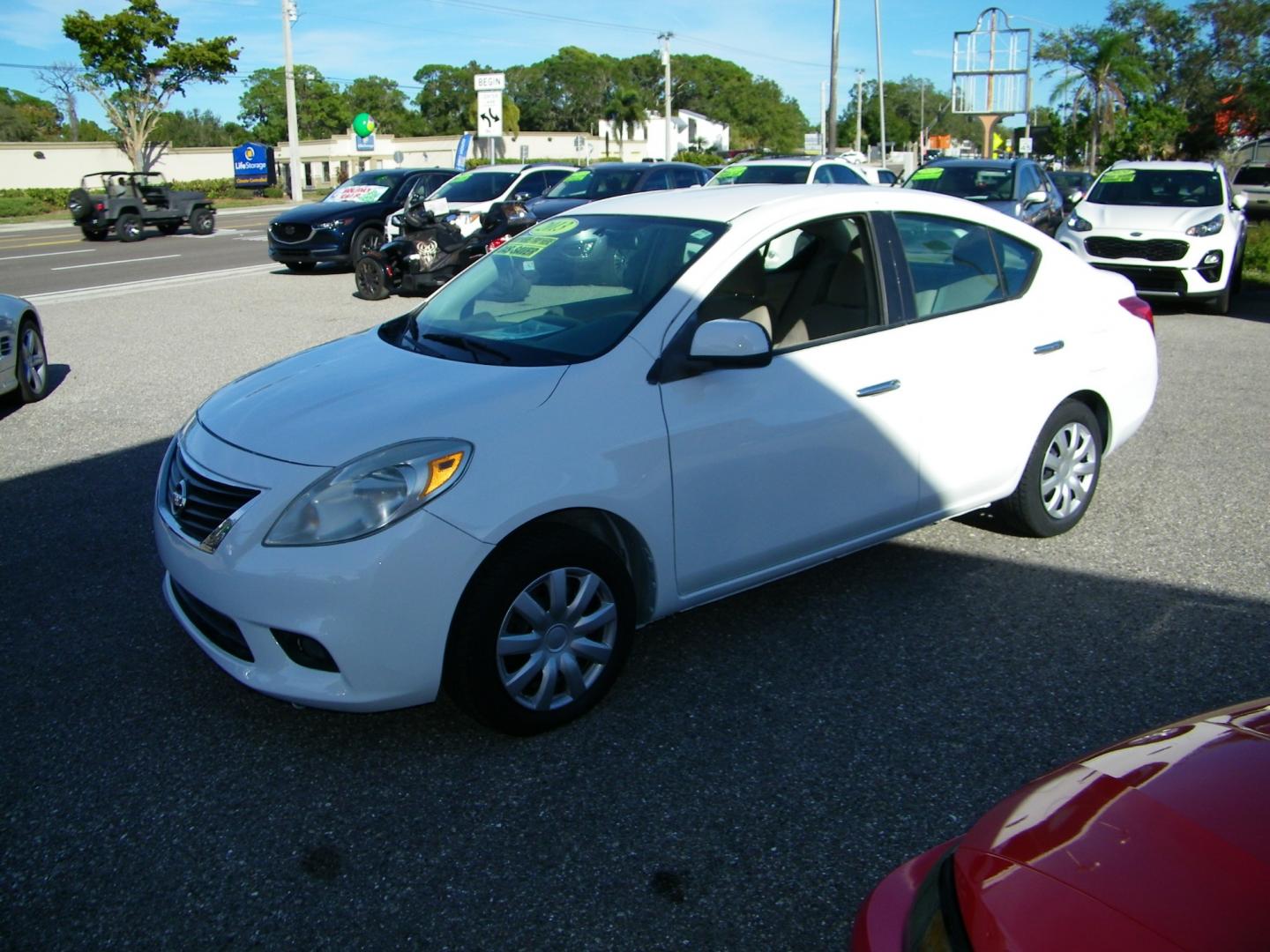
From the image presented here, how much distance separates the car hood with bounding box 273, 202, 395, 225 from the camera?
57.5 feet

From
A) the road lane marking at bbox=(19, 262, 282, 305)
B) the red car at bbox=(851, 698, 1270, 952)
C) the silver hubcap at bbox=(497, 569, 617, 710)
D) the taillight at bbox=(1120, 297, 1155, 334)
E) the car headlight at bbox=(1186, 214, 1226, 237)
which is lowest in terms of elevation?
the silver hubcap at bbox=(497, 569, 617, 710)

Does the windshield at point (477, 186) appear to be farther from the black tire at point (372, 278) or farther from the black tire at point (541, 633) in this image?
the black tire at point (541, 633)

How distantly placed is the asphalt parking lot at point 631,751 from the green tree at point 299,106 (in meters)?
101

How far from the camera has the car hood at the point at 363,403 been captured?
3.32 metres

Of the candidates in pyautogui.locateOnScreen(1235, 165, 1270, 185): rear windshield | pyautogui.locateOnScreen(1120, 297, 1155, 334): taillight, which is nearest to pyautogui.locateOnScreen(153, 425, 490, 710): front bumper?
pyautogui.locateOnScreen(1120, 297, 1155, 334): taillight

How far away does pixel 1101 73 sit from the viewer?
43438mm

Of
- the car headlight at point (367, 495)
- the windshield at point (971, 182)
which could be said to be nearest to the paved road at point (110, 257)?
the windshield at point (971, 182)

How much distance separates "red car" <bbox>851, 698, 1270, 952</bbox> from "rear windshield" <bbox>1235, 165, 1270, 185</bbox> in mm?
24945

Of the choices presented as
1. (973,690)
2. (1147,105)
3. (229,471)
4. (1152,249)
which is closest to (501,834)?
(229,471)

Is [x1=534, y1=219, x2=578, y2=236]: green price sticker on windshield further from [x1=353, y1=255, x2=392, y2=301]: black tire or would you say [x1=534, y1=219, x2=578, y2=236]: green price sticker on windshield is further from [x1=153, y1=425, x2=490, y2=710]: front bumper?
[x1=353, y1=255, x2=392, y2=301]: black tire

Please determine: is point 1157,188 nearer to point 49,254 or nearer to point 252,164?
point 49,254

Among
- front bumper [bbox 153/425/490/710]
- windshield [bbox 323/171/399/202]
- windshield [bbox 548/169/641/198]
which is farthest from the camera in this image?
windshield [bbox 323/171/399/202]

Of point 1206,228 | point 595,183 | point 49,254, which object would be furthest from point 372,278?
point 49,254

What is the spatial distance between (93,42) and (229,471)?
52.3 m
